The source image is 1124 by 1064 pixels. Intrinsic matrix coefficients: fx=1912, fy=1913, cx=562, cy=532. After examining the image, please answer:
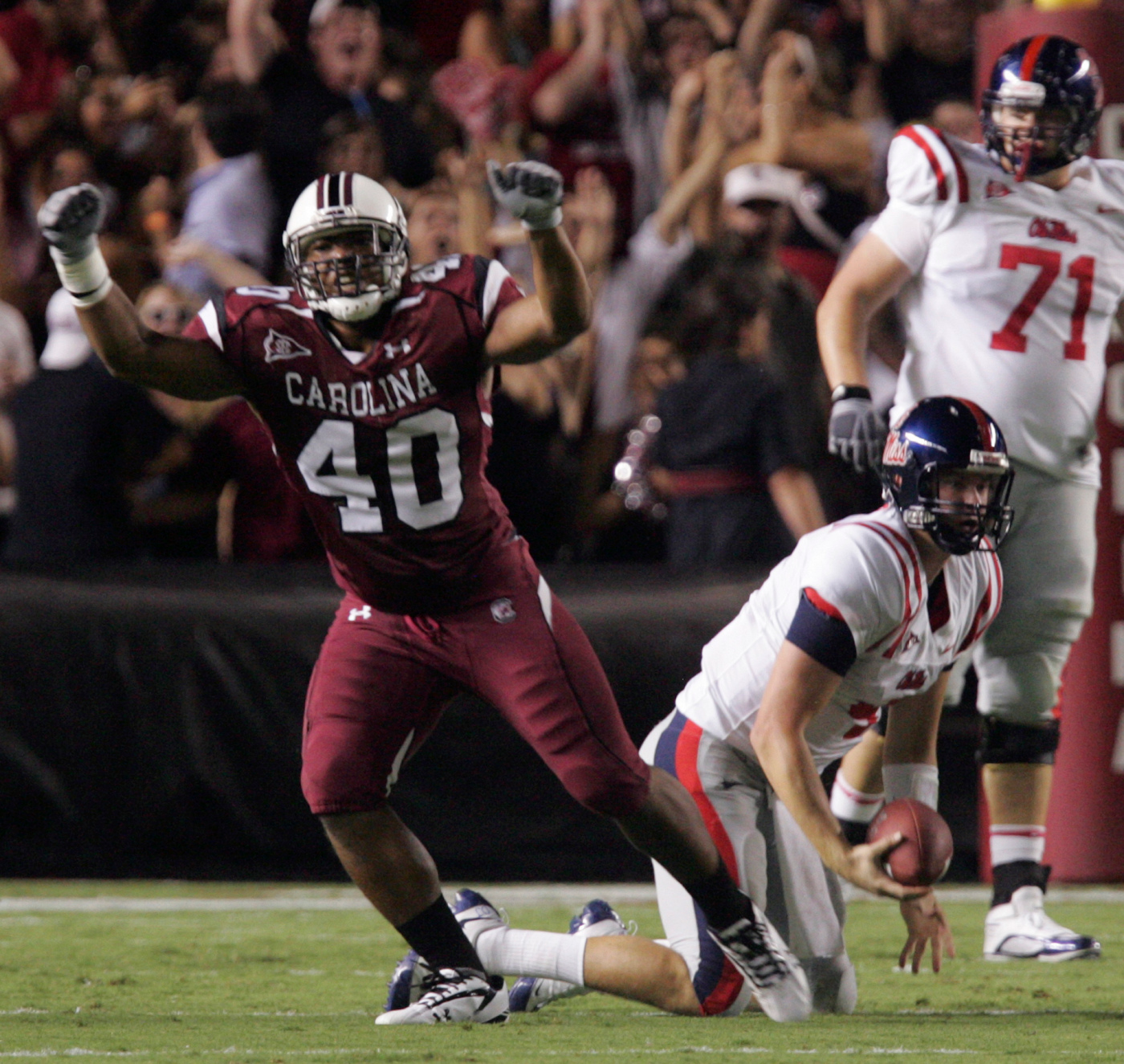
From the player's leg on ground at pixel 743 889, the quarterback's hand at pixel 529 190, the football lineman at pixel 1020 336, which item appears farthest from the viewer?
the football lineman at pixel 1020 336

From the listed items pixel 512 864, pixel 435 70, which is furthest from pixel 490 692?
pixel 435 70

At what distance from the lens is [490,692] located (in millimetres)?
3713

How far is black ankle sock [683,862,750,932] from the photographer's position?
357cm

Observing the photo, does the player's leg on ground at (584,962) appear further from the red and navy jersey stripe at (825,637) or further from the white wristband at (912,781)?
the red and navy jersey stripe at (825,637)

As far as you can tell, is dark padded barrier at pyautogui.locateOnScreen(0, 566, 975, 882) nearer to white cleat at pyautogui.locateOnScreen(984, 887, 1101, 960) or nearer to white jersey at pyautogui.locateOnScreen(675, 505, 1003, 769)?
white cleat at pyautogui.locateOnScreen(984, 887, 1101, 960)

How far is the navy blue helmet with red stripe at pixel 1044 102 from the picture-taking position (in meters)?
4.49

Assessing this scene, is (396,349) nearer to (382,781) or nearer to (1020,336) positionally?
(382,781)

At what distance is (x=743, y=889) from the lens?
372 cm

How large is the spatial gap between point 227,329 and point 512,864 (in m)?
2.90

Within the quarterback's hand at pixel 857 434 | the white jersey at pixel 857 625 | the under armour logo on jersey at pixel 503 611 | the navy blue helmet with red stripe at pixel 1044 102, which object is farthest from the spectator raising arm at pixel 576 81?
the under armour logo on jersey at pixel 503 611

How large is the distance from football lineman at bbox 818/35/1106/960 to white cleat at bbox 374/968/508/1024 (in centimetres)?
148

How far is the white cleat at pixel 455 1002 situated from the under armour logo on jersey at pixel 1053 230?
7.38 feet

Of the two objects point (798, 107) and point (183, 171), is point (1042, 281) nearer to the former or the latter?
point (798, 107)

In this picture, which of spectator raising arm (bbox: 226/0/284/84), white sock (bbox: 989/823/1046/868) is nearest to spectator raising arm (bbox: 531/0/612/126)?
spectator raising arm (bbox: 226/0/284/84)
